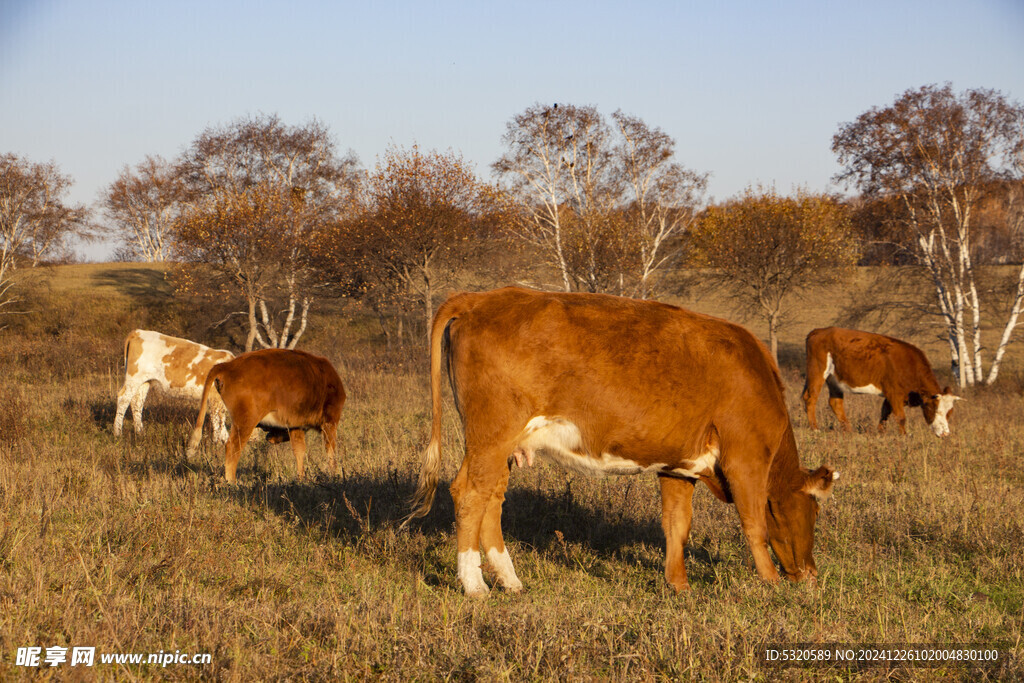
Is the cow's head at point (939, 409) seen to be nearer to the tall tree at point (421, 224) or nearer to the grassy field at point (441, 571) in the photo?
the grassy field at point (441, 571)

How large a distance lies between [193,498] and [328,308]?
3697 cm

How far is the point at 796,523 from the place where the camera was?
5.28 meters

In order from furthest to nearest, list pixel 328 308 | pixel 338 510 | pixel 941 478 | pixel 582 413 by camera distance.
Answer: pixel 328 308 < pixel 941 478 < pixel 338 510 < pixel 582 413

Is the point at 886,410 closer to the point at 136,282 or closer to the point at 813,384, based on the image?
the point at 813,384

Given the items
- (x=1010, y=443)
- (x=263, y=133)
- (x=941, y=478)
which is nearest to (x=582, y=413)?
(x=941, y=478)

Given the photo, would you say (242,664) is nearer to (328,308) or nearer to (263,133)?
(328,308)

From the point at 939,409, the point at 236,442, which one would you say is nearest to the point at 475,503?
the point at 236,442

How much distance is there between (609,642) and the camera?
3.54m

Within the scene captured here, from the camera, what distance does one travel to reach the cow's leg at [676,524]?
515 cm

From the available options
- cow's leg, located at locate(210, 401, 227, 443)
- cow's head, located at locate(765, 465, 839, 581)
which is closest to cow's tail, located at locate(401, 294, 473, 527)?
cow's head, located at locate(765, 465, 839, 581)

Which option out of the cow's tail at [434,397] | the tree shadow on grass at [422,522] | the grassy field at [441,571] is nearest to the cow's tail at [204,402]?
the grassy field at [441,571]

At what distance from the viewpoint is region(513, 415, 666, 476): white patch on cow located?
4.95 meters

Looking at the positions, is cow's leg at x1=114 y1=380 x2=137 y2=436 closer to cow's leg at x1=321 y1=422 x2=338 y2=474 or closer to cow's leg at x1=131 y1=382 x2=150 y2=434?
cow's leg at x1=131 y1=382 x2=150 y2=434

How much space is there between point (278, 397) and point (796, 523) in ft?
20.1
